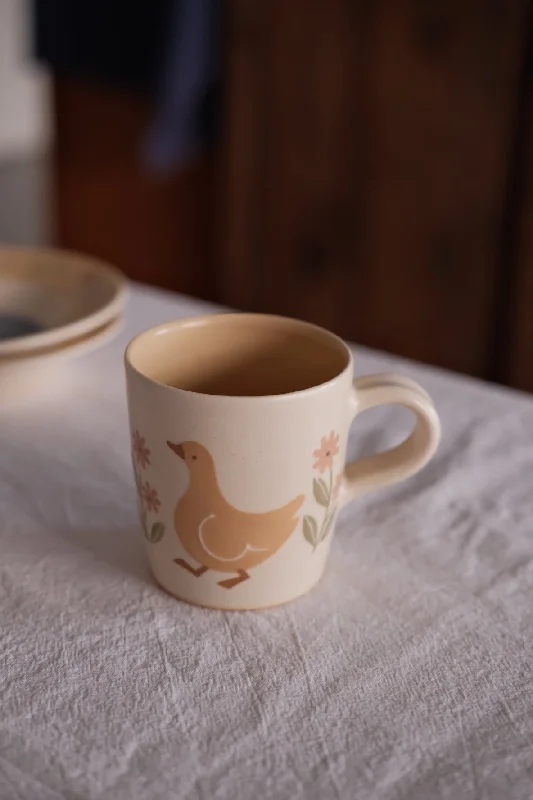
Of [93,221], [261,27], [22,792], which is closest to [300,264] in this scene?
[261,27]

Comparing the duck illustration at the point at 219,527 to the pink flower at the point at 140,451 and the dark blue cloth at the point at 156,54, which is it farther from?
the dark blue cloth at the point at 156,54

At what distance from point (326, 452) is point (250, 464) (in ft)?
0.12

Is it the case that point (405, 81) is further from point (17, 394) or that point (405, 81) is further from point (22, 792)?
point (22, 792)

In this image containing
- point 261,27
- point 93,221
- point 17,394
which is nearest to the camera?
point 17,394

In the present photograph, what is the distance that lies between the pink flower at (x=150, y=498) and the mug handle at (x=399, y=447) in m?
0.09

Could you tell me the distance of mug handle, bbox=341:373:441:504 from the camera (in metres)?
0.41

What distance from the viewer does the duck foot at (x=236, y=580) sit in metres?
0.40

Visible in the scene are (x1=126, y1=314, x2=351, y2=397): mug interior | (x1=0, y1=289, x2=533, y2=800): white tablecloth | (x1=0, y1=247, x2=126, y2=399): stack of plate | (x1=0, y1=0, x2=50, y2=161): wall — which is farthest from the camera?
(x1=0, y1=0, x2=50, y2=161): wall

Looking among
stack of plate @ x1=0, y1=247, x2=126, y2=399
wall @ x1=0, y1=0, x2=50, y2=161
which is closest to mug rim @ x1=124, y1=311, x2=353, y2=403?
stack of plate @ x1=0, y1=247, x2=126, y2=399

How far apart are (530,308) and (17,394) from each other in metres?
1.05

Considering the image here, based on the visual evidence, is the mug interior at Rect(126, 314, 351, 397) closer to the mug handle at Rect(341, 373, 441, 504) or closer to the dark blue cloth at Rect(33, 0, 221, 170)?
the mug handle at Rect(341, 373, 441, 504)

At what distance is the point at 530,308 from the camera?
4.73 ft

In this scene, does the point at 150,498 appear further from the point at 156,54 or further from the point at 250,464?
the point at 156,54

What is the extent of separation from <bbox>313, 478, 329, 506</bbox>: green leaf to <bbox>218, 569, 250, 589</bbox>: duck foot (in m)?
0.05
